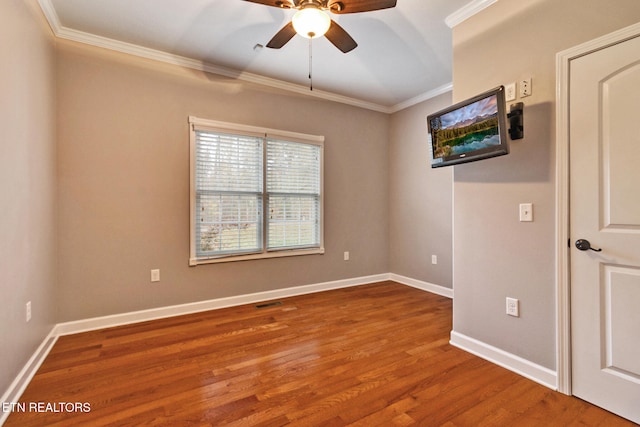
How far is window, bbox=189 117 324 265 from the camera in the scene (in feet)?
11.0

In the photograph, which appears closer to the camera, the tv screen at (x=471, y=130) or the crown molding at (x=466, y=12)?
the tv screen at (x=471, y=130)

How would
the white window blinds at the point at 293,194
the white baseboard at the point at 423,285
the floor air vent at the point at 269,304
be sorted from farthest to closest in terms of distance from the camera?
the white baseboard at the point at 423,285, the white window blinds at the point at 293,194, the floor air vent at the point at 269,304

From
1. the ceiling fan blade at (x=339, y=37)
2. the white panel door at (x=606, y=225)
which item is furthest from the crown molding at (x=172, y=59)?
the white panel door at (x=606, y=225)

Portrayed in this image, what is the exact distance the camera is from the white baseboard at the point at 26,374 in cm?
170

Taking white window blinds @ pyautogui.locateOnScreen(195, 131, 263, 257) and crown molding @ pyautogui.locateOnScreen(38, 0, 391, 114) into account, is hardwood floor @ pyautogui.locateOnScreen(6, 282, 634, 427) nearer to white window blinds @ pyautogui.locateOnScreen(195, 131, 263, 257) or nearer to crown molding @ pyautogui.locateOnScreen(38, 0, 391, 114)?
white window blinds @ pyautogui.locateOnScreen(195, 131, 263, 257)

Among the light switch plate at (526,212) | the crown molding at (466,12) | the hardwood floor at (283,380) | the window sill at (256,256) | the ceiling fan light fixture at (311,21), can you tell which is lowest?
the hardwood floor at (283,380)

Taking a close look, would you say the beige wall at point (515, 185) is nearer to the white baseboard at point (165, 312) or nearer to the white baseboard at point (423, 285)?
the white baseboard at point (423, 285)

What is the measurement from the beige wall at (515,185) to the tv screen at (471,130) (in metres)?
0.20

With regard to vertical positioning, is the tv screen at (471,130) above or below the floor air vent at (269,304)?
above

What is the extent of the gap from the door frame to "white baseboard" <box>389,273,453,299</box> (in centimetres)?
197

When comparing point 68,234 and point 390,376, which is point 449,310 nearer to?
point 390,376

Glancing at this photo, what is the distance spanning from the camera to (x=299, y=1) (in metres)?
1.92

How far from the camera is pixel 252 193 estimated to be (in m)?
3.63

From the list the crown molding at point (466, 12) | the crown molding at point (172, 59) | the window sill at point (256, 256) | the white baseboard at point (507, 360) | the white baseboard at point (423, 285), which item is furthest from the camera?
the white baseboard at point (423, 285)
